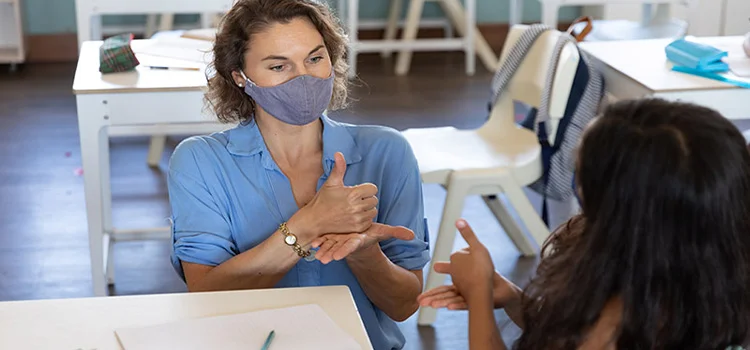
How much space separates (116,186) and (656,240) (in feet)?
9.25

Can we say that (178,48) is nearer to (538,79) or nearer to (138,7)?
(138,7)

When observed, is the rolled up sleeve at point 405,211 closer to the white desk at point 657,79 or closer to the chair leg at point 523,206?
the white desk at point 657,79

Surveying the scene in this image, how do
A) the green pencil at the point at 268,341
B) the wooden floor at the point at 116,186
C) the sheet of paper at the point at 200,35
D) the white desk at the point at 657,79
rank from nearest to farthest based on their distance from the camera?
the green pencil at the point at 268,341 → the white desk at the point at 657,79 → the wooden floor at the point at 116,186 → the sheet of paper at the point at 200,35

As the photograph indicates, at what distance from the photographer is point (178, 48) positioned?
2.83 m

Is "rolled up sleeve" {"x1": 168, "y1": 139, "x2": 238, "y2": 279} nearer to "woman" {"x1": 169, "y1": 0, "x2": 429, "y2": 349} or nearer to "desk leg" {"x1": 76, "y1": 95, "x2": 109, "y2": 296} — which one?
"woman" {"x1": 169, "y1": 0, "x2": 429, "y2": 349}

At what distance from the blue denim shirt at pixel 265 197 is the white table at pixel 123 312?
195 millimetres

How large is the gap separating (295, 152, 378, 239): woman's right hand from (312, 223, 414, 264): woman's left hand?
0.04 ft

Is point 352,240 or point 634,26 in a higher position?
point 352,240

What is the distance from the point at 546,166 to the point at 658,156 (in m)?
1.61

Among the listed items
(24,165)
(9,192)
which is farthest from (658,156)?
(24,165)

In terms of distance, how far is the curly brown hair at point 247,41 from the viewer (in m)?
1.67

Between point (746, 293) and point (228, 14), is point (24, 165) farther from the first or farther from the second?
point (746, 293)

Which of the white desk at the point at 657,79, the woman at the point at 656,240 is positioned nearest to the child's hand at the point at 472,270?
the woman at the point at 656,240

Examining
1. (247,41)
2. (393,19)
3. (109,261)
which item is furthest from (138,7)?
(393,19)
